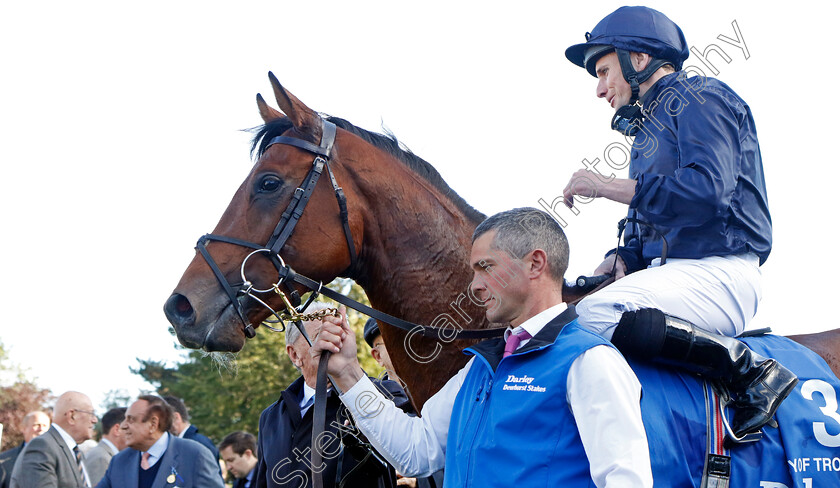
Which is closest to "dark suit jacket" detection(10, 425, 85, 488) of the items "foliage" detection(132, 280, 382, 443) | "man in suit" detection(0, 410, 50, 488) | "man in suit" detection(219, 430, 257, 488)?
"man in suit" detection(0, 410, 50, 488)

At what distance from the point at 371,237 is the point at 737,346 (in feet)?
5.48

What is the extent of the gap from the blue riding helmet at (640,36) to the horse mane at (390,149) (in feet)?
3.11

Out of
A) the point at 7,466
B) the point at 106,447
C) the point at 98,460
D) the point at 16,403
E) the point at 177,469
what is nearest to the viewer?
the point at 177,469

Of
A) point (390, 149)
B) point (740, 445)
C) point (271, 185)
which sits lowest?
point (740, 445)

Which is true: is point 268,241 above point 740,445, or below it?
above

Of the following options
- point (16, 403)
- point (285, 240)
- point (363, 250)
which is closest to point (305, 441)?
point (363, 250)

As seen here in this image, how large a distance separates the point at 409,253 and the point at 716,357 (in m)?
1.44

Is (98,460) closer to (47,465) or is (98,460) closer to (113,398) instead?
(47,465)

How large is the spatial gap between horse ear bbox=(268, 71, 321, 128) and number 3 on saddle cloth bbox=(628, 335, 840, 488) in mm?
1858

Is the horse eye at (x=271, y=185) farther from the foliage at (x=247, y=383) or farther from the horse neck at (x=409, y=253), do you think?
the foliage at (x=247, y=383)

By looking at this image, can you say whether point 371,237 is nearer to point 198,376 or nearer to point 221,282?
point 221,282

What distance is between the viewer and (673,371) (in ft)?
9.13

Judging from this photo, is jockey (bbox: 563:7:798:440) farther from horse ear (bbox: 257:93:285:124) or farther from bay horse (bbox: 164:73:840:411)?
horse ear (bbox: 257:93:285:124)

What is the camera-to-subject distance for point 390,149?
3834 millimetres
